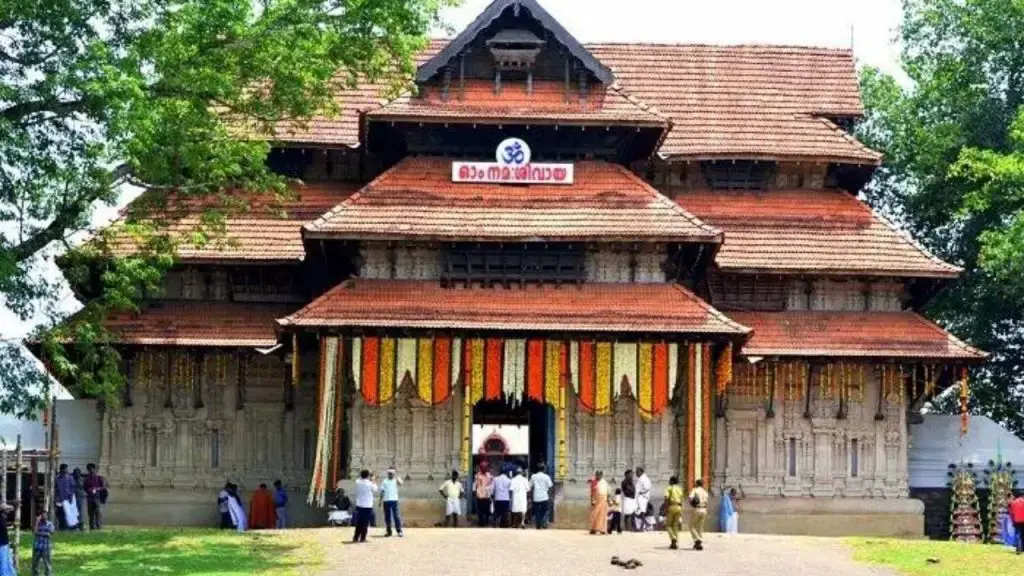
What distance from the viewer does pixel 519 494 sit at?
38.7m

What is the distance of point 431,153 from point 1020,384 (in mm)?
20253

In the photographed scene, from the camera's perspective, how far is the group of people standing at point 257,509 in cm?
4066

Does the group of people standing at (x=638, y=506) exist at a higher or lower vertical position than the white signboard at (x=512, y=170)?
lower

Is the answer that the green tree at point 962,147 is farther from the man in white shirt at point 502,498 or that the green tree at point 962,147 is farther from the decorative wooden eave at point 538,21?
the man in white shirt at point 502,498

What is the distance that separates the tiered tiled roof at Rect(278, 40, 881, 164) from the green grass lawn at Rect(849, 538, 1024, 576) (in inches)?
438

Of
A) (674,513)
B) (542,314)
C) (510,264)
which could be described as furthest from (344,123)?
(674,513)

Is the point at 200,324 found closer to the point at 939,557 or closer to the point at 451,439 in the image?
the point at 451,439

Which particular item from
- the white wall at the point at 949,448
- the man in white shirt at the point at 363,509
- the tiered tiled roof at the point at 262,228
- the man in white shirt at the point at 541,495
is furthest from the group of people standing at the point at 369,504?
the white wall at the point at 949,448

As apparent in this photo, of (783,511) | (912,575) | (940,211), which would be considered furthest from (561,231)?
(940,211)

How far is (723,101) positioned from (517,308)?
10.5 m

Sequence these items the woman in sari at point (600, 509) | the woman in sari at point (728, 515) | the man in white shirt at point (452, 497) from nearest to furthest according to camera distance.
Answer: the woman in sari at point (600, 509)
the man in white shirt at point (452, 497)
the woman in sari at point (728, 515)

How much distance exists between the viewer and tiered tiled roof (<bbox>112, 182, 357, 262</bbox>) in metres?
42.0

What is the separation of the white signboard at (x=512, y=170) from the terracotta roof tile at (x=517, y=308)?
102 inches

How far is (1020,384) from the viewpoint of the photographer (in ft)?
178
